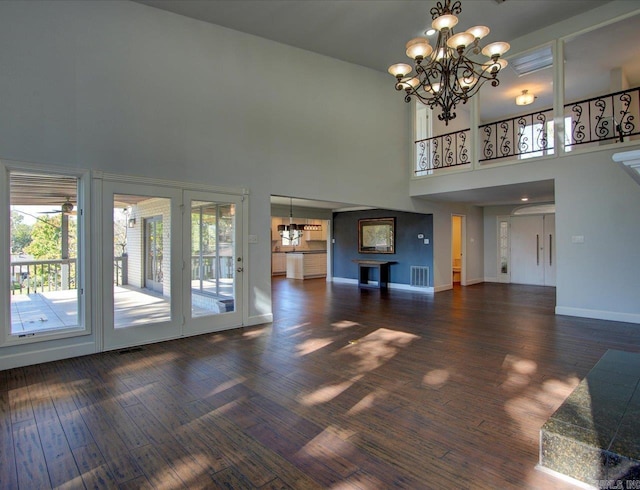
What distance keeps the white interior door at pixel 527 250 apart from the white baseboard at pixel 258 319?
8.49 m

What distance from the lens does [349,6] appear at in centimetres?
507

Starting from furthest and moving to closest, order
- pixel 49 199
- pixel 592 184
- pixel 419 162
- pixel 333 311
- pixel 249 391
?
pixel 419 162
pixel 333 311
pixel 592 184
pixel 49 199
pixel 249 391

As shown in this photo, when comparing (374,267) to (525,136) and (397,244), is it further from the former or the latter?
(525,136)

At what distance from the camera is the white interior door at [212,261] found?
16.3 feet

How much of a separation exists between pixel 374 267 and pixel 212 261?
6.41 metres

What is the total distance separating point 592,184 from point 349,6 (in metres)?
4.86

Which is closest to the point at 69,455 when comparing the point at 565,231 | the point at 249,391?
the point at 249,391

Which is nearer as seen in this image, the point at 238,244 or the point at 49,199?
the point at 49,199

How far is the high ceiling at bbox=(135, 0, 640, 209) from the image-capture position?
16.3 feet

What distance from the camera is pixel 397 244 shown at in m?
10.3

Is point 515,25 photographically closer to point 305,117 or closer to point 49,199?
point 305,117

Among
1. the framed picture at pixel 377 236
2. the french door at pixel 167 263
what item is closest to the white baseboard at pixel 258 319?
the french door at pixel 167 263

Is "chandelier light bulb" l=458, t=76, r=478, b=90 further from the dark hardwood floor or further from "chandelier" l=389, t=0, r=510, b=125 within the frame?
the dark hardwood floor

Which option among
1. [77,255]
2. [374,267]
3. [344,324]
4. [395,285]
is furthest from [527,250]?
[77,255]
